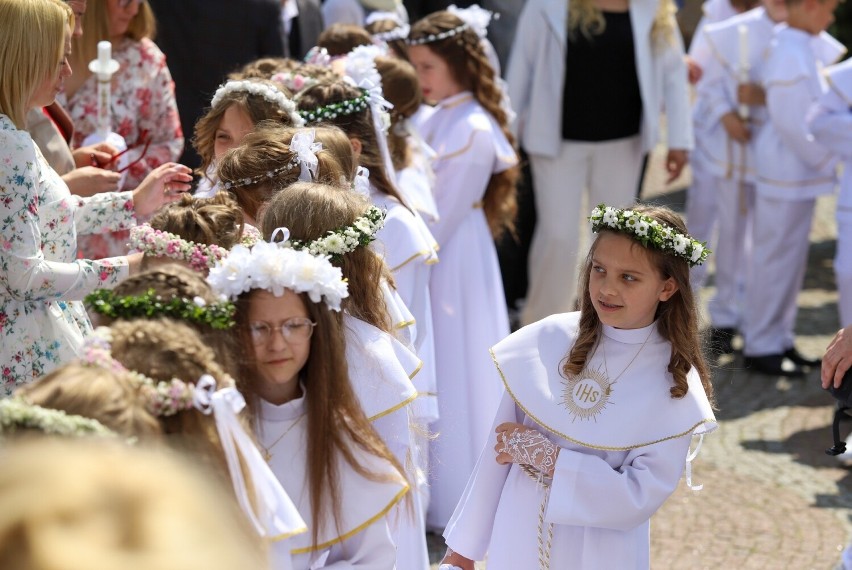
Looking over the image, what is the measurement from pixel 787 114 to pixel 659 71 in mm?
944

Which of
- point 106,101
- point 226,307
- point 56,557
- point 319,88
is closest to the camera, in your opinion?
point 56,557

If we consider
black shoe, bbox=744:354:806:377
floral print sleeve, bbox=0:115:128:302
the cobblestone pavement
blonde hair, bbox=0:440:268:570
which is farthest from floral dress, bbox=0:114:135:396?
black shoe, bbox=744:354:806:377

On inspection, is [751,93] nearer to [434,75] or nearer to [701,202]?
[701,202]

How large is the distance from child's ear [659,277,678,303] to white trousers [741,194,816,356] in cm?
495

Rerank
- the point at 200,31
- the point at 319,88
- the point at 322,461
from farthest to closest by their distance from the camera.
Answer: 1. the point at 200,31
2. the point at 319,88
3. the point at 322,461

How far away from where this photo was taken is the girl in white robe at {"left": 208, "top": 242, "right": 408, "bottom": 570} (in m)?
2.91

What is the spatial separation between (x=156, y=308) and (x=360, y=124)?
7.98 ft

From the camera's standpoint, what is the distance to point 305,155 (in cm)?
409

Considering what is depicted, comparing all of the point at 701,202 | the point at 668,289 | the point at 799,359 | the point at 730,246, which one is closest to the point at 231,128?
the point at 668,289

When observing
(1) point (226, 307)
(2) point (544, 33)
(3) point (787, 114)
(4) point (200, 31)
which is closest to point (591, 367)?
(1) point (226, 307)

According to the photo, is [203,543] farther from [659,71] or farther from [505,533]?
[659,71]

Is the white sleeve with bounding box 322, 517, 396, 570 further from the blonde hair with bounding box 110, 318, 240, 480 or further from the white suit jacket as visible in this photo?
the white suit jacket

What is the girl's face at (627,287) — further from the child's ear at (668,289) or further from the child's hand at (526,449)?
the child's hand at (526,449)

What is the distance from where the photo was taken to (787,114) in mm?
8242
